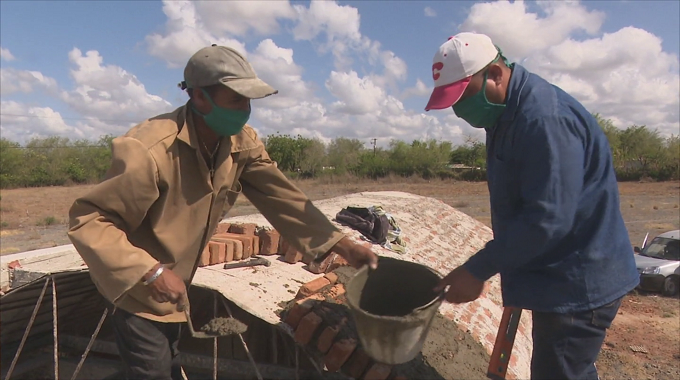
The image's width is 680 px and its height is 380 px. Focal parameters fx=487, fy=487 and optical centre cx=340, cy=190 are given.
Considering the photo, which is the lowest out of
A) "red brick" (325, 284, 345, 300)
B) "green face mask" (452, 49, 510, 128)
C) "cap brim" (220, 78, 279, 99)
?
"red brick" (325, 284, 345, 300)

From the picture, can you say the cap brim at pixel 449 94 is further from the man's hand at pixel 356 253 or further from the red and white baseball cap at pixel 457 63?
the man's hand at pixel 356 253

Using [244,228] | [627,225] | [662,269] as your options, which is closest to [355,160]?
[627,225]

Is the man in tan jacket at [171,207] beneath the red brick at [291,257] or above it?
above

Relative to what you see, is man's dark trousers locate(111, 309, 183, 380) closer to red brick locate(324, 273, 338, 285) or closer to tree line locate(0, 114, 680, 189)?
red brick locate(324, 273, 338, 285)

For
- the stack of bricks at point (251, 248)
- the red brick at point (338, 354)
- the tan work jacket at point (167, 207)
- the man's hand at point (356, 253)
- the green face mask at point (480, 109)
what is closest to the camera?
the tan work jacket at point (167, 207)

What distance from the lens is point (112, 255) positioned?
1.96 metres

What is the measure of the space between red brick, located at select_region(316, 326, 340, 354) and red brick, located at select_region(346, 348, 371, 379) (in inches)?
7.0

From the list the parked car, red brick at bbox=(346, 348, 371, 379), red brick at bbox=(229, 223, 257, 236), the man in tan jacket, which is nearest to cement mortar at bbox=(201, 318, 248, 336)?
the man in tan jacket

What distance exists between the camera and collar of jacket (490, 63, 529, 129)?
78.8 inches

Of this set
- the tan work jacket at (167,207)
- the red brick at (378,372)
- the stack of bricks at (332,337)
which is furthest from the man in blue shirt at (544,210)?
the stack of bricks at (332,337)

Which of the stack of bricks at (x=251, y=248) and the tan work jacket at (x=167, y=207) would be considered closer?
the tan work jacket at (x=167, y=207)

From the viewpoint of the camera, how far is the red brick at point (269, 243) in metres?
4.56

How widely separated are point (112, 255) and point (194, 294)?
247 centimetres

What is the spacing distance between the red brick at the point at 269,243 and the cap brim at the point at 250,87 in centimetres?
248
